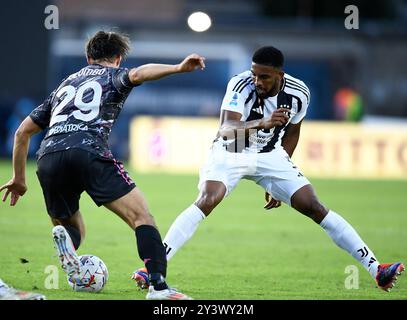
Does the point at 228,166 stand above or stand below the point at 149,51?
below

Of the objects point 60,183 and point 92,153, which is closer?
point 92,153

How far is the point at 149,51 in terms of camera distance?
3781cm

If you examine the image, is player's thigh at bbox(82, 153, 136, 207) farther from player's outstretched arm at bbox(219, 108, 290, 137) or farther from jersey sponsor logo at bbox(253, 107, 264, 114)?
jersey sponsor logo at bbox(253, 107, 264, 114)

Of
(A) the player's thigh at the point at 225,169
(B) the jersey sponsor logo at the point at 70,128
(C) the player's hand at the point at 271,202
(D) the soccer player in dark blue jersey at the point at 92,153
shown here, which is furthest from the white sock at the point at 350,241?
(B) the jersey sponsor logo at the point at 70,128

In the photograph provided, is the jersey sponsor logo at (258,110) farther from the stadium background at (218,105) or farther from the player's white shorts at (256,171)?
the stadium background at (218,105)

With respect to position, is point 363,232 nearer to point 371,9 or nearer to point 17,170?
point 17,170

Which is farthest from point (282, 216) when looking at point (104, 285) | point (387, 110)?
point (387, 110)

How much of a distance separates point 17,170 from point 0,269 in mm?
1697

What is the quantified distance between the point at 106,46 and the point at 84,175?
45.4 inches

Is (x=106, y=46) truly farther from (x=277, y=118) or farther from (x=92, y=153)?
(x=277, y=118)

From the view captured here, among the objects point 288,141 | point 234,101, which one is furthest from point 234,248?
point 234,101

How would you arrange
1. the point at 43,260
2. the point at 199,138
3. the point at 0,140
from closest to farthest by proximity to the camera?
the point at 43,260 → the point at 199,138 → the point at 0,140

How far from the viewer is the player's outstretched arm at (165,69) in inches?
295

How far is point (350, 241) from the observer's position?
29.6 ft
